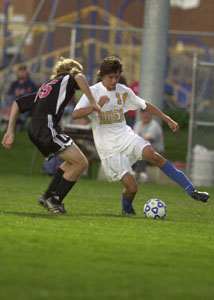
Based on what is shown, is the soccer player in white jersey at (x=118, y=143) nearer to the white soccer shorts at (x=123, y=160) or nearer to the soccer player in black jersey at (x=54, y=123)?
the white soccer shorts at (x=123, y=160)

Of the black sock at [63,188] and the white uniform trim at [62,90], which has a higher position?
the white uniform trim at [62,90]

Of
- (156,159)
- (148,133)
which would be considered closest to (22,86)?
(148,133)

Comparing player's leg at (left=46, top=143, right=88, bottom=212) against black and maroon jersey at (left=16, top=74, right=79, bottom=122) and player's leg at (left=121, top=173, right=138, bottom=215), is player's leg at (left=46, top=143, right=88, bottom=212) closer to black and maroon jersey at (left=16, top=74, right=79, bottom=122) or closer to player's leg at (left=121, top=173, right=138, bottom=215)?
black and maroon jersey at (left=16, top=74, right=79, bottom=122)

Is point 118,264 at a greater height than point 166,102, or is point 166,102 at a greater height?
point 118,264

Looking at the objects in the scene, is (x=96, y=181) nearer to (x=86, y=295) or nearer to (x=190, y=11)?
(x=86, y=295)

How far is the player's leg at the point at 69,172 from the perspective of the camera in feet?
30.6

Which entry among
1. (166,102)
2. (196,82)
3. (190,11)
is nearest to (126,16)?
(190,11)

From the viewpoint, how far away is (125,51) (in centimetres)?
2545

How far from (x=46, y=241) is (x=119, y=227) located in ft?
4.75

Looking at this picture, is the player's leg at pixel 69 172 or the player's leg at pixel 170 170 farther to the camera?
the player's leg at pixel 170 170

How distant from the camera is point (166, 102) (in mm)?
27531

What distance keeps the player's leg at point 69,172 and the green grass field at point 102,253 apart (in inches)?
8.3

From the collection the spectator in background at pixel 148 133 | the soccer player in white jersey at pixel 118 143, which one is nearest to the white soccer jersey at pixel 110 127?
the soccer player in white jersey at pixel 118 143

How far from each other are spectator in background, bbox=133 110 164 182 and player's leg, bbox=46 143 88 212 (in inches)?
268
